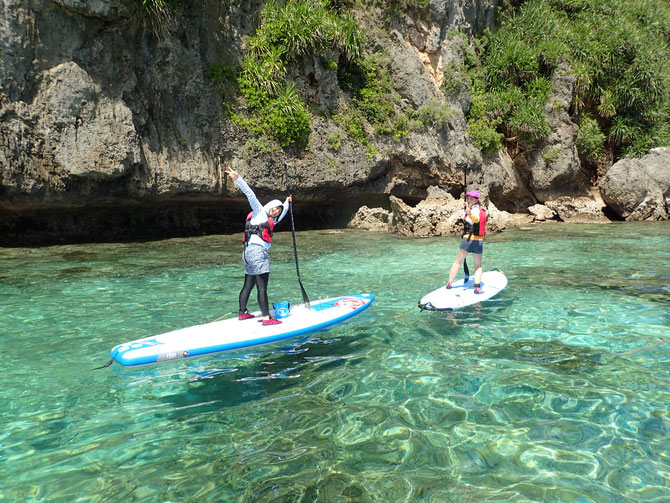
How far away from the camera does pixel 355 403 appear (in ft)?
15.4

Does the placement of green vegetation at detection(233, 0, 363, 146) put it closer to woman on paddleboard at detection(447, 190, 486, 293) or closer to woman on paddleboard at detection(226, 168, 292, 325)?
woman on paddleboard at detection(447, 190, 486, 293)

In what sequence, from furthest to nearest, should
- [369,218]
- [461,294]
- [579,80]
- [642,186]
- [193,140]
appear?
[579,80] → [642,186] → [369,218] → [193,140] → [461,294]

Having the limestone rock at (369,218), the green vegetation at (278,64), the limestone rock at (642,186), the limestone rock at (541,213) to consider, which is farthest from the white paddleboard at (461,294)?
the limestone rock at (642,186)

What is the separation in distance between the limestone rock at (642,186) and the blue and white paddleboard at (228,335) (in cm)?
1854

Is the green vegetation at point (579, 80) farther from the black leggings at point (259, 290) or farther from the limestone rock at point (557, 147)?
the black leggings at point (259, 290)

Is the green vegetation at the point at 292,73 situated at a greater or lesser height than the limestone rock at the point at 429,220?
greater

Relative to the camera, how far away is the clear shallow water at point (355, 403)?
3510 mm

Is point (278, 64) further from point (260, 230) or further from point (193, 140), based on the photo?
point (260, 230)

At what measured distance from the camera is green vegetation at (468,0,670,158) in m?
21.3

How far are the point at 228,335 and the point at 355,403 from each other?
212cm

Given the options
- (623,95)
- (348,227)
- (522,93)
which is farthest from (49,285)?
(623,95)

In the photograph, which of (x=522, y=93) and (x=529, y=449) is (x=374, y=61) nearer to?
(x=522, y=93)

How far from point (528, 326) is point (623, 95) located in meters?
21.6

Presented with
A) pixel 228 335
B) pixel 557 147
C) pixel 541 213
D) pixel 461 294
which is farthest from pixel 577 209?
pixel 228 335
